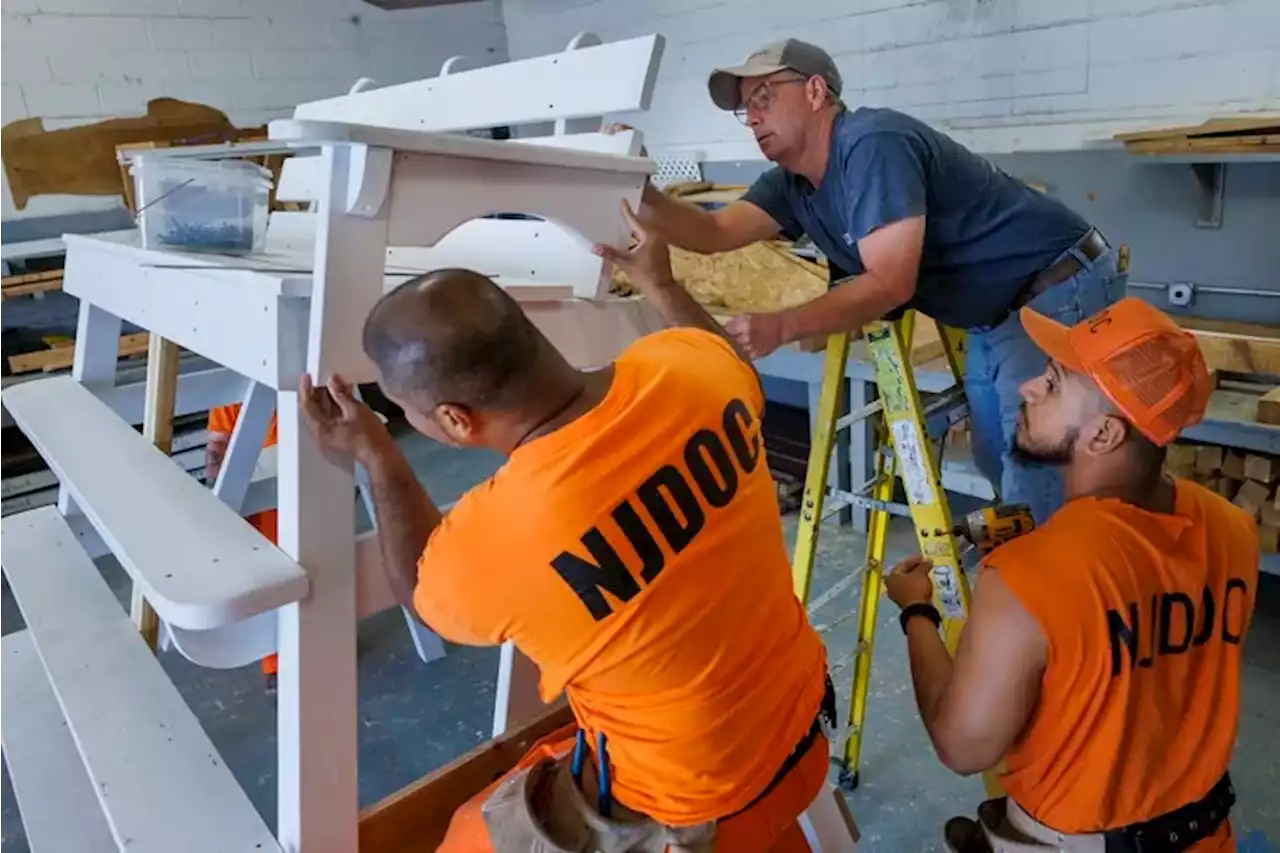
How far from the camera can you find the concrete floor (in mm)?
2152

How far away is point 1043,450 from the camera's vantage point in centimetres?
127

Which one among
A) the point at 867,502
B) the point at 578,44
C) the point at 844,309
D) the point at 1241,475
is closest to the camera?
the point at 844,309

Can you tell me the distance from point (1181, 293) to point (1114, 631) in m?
2.63

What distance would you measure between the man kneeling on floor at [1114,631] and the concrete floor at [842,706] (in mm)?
746

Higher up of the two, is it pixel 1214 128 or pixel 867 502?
pixel 1214 128

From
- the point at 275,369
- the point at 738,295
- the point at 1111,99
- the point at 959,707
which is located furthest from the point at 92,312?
the point at 1111,99

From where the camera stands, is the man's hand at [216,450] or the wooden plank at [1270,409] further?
the man's hand at [216,450]

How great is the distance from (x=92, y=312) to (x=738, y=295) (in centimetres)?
135

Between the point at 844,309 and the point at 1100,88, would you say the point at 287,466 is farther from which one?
the point at 1100,88

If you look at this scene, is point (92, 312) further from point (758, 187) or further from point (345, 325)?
point (758, 187)

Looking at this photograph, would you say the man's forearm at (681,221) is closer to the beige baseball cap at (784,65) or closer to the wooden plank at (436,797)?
the beige baseball cap at (784,65)

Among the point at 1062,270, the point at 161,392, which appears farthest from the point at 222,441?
the point at 1062,270

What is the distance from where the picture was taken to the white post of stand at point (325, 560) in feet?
3.12

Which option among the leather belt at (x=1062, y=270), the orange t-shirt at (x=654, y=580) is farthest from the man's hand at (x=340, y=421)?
the leather belt at (x=1062, y=270)
